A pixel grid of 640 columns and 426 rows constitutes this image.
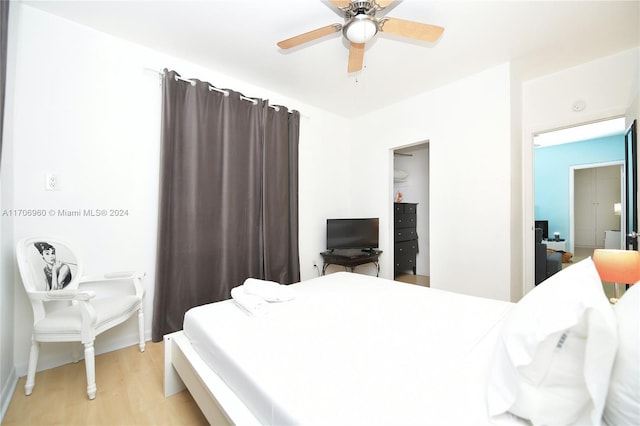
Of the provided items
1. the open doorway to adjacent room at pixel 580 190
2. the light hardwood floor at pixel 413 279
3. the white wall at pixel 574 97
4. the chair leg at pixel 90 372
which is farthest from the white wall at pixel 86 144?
the open doorway to adjacent room at pixel 580 190

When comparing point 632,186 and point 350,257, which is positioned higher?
point 632,186

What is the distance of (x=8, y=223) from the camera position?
5.96 ft

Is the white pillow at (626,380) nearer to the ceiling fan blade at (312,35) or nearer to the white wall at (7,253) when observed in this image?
the ceiling fan blade at (312,35)

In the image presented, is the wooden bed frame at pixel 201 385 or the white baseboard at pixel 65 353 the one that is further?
the white baseboard at pixel 65 353

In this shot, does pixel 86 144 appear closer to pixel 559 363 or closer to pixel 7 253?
pixel 7 253

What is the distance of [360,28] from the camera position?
180 centimetres

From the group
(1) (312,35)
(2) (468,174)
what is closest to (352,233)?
(2) (468,174)

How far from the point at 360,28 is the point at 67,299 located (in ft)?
8.64

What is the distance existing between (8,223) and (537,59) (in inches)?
183

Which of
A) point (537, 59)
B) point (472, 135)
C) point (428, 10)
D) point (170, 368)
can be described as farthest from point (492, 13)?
point (170, 368)

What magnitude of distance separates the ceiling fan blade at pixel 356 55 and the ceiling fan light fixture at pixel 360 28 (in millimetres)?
155

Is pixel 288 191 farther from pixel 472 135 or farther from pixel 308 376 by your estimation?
pixel 308 376

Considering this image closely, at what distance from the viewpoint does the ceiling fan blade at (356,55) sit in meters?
2.06

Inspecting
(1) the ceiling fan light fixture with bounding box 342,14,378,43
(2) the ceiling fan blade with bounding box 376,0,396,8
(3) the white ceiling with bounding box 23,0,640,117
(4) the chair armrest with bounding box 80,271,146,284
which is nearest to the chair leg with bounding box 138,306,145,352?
(4) the chair armrest with bounding box 80,271,146,284
